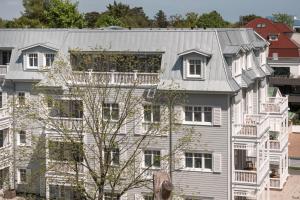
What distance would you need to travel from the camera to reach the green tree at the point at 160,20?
122875 mm

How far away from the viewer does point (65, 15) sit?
214ft

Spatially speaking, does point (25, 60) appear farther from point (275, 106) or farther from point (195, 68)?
point (275, 106)

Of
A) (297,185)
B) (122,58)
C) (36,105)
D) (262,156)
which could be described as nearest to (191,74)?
(122,58)

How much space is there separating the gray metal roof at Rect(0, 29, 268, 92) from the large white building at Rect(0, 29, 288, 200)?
Answer: 0.06m

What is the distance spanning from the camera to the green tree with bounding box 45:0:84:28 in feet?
213

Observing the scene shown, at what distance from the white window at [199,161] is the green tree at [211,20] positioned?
5874 cm

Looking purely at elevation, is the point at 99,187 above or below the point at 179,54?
below

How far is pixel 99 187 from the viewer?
2808cm

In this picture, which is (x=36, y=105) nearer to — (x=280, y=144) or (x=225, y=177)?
(x=225, y=177)

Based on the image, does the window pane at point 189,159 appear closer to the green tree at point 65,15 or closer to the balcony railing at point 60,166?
the balcony railing at point 60,166

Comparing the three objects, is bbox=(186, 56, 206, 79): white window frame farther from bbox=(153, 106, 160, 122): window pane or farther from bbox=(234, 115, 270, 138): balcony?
bbox=(234, 115, 270, 138): balcony

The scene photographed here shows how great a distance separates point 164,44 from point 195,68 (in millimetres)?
2775

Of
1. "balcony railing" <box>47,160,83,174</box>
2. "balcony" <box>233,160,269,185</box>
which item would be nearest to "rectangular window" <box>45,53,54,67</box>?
"balcony railing" <box>47,160,83,174</box>

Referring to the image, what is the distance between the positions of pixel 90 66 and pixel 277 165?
15.2 meters
